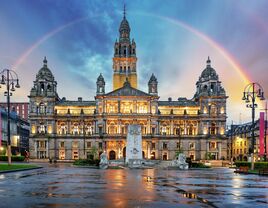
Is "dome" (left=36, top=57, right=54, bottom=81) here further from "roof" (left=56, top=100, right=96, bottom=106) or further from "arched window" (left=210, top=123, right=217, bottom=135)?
"arched window" (left=210, top=123, right=217, bottom=135)

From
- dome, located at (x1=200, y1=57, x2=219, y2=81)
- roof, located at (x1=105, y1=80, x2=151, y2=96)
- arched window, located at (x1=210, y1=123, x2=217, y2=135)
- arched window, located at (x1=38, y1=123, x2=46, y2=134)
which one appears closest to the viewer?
roof, located at (x1=105, y1=80, x2=151, y2=96)

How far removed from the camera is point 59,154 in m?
134

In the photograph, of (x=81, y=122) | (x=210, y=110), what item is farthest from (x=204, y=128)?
(x=81, y=122)

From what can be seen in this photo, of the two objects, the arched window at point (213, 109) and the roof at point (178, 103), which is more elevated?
the roof at point (178, 103)

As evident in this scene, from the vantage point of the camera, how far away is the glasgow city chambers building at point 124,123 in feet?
433

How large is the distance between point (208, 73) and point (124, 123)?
108ft

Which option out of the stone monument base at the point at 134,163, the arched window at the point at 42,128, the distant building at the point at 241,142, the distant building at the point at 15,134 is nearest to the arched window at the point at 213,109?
the distant building at the point at 241,142

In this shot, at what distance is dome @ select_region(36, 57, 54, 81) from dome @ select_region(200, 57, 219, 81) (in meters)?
51.3

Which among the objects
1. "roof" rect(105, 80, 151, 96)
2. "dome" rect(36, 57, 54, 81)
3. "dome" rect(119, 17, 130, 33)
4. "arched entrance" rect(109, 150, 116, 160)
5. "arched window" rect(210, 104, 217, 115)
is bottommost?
"arched entrance" rect(109, 150, 116, 160)

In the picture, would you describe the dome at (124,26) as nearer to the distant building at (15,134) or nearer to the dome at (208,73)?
the dome at (208,73)

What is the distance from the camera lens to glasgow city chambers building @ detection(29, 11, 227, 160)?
132 m

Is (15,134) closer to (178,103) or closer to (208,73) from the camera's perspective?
(178,103)

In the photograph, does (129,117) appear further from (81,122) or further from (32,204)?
(32,204)

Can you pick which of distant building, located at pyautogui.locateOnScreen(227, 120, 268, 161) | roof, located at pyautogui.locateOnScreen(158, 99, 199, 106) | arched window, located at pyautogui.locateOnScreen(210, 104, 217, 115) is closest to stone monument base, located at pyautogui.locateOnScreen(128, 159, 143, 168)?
arched window, located at pyautogui.locateOnScreen(210, 104, 217, 115)
